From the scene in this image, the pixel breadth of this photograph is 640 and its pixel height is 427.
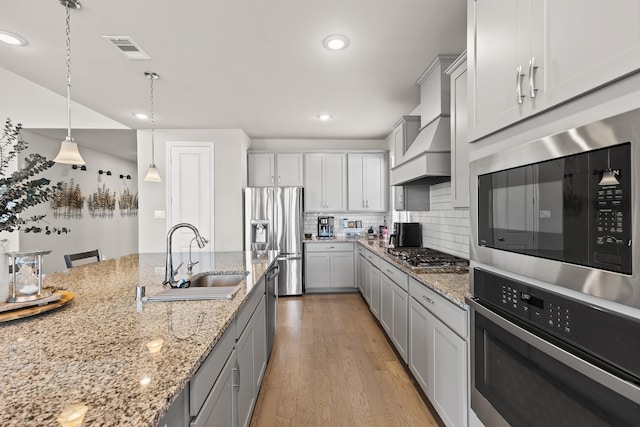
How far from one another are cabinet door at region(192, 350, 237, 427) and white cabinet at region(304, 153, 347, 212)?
387 centimetres

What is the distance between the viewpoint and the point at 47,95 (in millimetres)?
3658

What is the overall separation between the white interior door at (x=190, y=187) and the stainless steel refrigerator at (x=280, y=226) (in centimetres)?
59

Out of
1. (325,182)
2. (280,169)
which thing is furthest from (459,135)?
(280,169)

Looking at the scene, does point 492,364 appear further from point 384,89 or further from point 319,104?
point 319,104

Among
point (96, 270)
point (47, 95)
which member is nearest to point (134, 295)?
point (96, 270)

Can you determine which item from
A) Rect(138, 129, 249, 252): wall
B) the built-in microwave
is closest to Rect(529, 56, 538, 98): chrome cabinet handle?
the built-in microwave

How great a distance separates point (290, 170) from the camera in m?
5.12

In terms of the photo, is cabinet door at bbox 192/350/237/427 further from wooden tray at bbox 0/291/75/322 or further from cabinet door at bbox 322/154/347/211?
cabinet door at bbox 322/154/347/211

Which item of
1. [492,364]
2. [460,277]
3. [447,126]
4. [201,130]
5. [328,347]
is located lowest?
[328,347]

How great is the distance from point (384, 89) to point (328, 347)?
2644 millimetres

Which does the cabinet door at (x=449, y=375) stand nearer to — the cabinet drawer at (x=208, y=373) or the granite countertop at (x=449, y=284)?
the granite countertop at (x=449, y=284)

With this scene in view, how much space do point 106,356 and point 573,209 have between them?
4.50 ft

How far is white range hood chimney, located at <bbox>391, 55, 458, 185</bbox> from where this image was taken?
7.77 ft

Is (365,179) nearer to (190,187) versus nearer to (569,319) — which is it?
(190,187)
